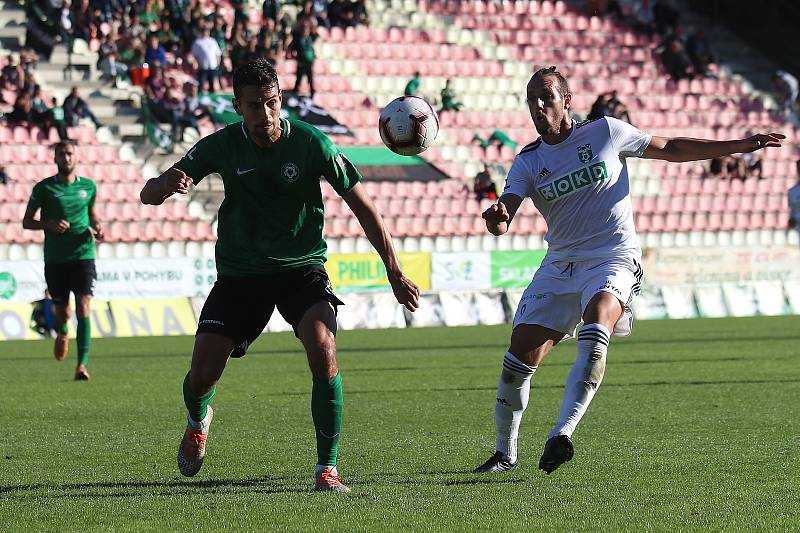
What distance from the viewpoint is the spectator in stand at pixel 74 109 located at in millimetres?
27562

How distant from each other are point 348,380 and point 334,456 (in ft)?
23.7

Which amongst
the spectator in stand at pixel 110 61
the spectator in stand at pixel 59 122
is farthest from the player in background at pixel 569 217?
the spectator in stand at pixel 110 61

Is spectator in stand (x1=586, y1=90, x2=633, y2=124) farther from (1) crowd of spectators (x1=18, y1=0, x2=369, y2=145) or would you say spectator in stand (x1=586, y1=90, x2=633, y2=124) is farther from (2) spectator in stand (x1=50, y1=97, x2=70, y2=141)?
(2) spectator in stand (x1=50, y1=97, x2=70, y2=141)

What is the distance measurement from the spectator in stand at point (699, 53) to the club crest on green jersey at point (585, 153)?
30.4 metres

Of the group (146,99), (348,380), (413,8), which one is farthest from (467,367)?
(413,8)

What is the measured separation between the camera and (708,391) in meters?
12.0

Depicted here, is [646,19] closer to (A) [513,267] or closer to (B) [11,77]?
(A) [513,267]

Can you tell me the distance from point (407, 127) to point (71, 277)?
7.33m

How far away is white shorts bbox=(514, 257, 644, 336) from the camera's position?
23.9 feet

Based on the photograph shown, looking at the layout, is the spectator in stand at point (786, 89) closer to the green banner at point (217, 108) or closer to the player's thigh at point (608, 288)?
the green banner at point (217, 108)

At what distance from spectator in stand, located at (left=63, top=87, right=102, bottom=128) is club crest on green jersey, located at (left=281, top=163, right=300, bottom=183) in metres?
21.6

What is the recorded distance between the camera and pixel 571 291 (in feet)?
24.0

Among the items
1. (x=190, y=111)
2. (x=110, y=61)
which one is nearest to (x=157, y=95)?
(x=190, y=111)

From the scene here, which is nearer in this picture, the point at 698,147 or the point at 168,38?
the point at 698,147
